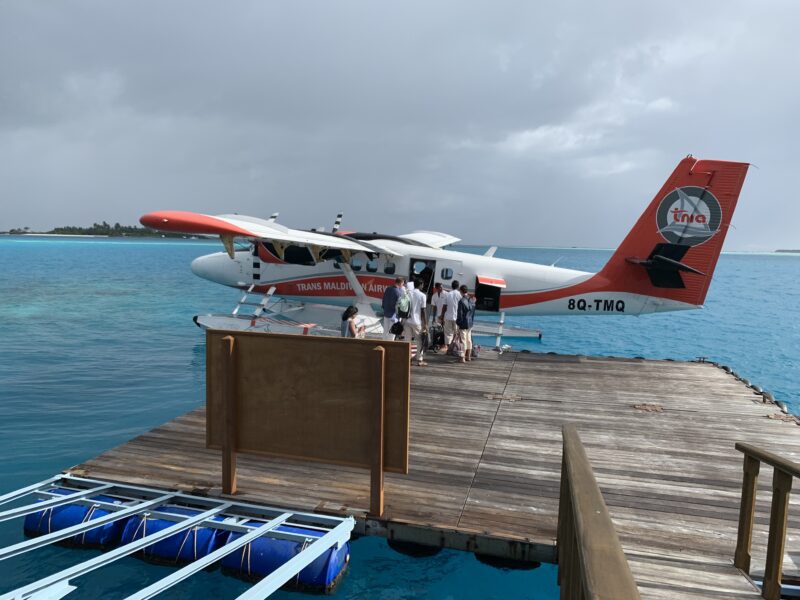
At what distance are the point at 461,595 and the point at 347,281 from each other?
1045 cm

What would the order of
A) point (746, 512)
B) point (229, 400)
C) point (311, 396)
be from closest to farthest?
point (746, 512) < point (311, 396) < point (229, 400)

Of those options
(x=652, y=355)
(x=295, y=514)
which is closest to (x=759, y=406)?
(x=295, y=514)

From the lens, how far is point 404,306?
10125mm

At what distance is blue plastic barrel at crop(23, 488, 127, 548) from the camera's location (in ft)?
16.0

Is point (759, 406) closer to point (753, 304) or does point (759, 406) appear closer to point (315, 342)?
point (315, 342)

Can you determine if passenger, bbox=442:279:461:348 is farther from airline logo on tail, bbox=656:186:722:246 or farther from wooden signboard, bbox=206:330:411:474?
wooden signboard, bbox=206:330:411:474

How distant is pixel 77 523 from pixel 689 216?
12.7 m

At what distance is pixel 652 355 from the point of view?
845 inches

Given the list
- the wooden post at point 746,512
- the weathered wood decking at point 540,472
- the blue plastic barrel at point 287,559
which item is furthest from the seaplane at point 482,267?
the wooden post at point 746,512

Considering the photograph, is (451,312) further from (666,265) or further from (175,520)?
(175,520)

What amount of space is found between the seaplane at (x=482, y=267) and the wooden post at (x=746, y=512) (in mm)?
9494

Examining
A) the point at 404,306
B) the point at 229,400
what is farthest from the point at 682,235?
the point at 229,400

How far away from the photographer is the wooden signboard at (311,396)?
4363mm

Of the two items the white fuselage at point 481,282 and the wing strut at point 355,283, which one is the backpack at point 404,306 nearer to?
the white fuselage at point 481,282
